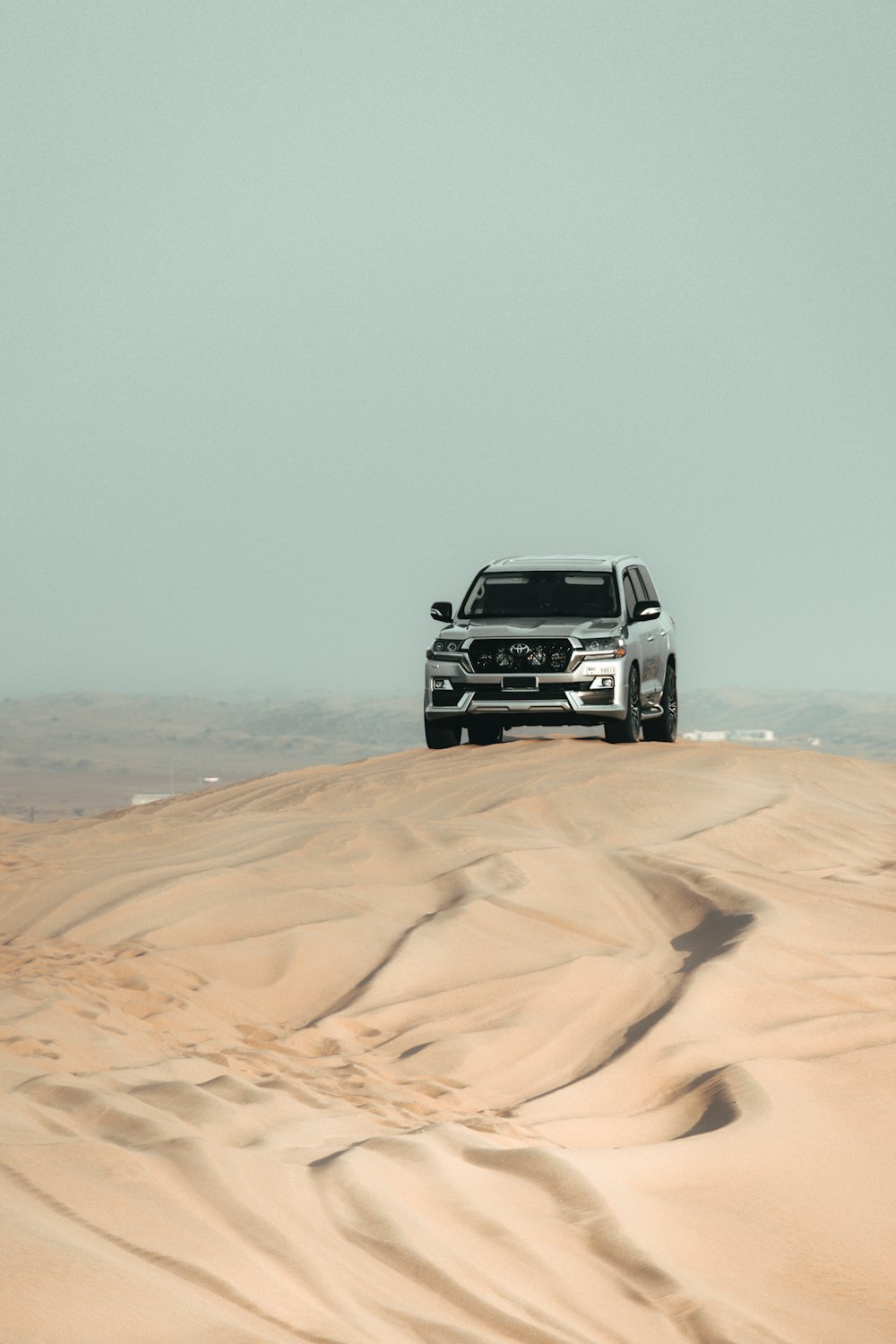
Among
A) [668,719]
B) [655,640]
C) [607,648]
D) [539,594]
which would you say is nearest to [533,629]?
[607,648]

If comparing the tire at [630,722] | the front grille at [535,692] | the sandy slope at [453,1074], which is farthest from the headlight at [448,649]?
the sandy slope at [453,1074]

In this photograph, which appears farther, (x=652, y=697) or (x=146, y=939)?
(x=652, y=697)

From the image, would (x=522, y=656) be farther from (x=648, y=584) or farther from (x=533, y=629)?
(x=648, y=584)

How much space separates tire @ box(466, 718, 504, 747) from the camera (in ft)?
47.5

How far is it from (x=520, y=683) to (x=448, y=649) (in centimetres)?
78

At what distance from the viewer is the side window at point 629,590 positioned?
47.3ft

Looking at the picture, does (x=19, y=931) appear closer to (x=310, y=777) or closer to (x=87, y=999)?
(x=87, y=999)

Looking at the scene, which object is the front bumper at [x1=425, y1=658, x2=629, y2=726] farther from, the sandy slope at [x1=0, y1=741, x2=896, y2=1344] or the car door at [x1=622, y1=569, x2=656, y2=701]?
the sandy slope at [x1=0, y1=741, x2=896, y2=1344]

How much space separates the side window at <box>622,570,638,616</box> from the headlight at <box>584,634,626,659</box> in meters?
0.86

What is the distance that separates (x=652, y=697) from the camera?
1502 cm

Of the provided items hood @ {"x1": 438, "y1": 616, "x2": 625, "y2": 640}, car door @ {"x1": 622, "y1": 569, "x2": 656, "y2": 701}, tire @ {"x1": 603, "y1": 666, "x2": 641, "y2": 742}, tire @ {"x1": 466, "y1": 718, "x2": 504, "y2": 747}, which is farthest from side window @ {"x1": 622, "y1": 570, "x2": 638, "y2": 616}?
tire @ {"x1": 466, "y1": 718, "x2": 504, "y2": 747}

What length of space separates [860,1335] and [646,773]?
807 centimetres

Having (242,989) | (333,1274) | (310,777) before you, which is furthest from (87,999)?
(310,777)

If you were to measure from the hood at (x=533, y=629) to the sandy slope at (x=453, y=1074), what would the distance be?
2.55m
